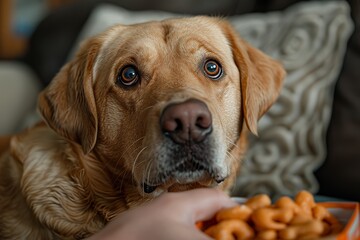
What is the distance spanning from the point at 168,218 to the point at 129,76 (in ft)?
2.37

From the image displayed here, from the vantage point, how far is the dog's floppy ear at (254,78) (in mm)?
1798

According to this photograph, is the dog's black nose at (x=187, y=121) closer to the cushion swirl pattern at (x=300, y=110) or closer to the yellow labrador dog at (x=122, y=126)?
the yellow labrador dog at (x=122, y=126)

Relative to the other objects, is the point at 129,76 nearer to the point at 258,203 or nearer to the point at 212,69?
the point at 212,69

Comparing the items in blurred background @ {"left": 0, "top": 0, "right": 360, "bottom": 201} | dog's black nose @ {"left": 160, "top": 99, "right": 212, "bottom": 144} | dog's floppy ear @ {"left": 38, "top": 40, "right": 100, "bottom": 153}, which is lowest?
blurred background @ {"left": 0, "top": 0, "right": 360, "bottom": 201}

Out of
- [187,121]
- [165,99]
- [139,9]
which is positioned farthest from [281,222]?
[139,9]

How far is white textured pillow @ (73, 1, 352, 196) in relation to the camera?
2383 mm

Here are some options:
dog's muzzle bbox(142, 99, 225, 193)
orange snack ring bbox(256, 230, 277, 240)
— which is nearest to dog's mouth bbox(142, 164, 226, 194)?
dog's muzzle bbox(142, 99, 225, 193)

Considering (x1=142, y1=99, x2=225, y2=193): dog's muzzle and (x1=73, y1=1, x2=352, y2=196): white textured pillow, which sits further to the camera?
(x1=73, y1=1, x2=352, y2=196): white textured pillow

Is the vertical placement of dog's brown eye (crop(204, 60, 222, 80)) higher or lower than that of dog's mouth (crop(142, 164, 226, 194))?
higher

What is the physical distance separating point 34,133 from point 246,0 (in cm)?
182

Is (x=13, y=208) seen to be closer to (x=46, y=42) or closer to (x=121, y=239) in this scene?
(x=121, y=239)

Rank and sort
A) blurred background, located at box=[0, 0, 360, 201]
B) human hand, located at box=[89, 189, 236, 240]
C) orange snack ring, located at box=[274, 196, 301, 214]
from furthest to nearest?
blurred background, located at box=[0, 0, 360, 201], orange snack ring, located at box=[274, 196, 301, 214], human hand, located at box=[89, 189, 236, 240]

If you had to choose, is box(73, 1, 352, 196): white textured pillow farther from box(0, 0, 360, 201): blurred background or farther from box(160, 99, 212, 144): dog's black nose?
box(160, 99, 212, 144): dog's black nose

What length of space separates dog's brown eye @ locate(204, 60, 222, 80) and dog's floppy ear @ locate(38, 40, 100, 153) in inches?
14.9
